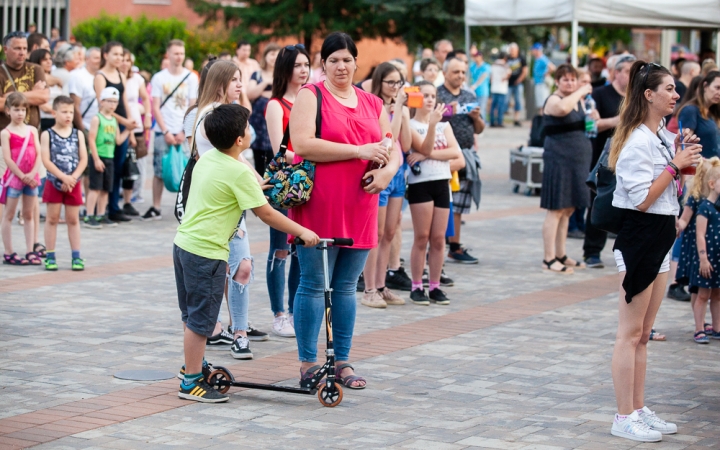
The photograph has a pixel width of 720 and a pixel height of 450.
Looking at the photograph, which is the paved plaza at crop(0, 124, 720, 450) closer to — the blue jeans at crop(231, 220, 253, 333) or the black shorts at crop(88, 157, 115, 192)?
the blue jeans at crop(231, 220, 253, 333)

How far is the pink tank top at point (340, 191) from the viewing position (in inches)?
230

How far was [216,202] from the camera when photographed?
5672 millimetres

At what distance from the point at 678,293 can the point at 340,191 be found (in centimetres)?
457

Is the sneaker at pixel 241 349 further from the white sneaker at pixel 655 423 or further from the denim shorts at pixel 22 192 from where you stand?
the denim shorts at pixel 22 192

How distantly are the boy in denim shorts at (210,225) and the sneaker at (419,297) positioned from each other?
327 cm

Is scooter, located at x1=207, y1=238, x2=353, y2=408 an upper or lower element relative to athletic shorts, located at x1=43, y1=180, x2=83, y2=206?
lower

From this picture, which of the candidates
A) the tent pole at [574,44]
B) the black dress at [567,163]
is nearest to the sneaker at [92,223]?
the black dress at [567,163]

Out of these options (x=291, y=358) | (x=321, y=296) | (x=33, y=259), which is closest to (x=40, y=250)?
(x=33, y=259)

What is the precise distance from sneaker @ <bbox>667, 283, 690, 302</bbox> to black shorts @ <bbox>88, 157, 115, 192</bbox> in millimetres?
6609

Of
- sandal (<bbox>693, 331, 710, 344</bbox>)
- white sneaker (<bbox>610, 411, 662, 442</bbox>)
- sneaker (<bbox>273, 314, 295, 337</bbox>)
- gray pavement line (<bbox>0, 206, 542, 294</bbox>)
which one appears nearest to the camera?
white sneaker (<bbox>610, 411, 662, 442</bbox>)

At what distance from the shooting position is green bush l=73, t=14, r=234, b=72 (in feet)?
90.8

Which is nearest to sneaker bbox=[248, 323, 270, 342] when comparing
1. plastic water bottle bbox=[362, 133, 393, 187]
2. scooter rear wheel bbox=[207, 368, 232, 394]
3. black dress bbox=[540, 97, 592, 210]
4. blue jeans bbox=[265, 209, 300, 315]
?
blue jeans bbox=[265, 209, 300, 315]

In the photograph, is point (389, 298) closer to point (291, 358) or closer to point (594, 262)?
point (291, 358)

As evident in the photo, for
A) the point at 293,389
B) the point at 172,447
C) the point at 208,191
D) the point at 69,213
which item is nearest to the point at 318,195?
the point at 208,191
